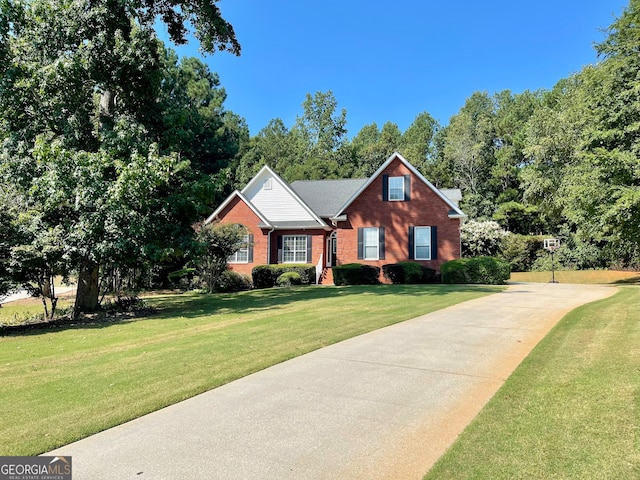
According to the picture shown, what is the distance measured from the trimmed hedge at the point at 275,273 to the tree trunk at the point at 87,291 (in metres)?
10.6

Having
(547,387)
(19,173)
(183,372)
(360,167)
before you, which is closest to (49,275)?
(19,173)

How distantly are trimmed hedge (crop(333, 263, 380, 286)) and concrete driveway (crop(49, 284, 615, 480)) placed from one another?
14.6 m

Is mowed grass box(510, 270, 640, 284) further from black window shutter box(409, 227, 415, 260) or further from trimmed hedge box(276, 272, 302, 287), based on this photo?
trimmed hedge box(276, 272, 302, 287)

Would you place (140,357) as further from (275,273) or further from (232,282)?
(275,273)

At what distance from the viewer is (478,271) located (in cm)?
2053

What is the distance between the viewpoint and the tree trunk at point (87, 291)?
43.7 feet

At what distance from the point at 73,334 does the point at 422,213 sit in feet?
59.2

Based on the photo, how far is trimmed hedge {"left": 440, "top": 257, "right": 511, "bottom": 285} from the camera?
66.6 feet

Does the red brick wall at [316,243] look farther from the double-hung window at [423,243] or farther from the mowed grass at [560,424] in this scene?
the mowed grass at [560,424]

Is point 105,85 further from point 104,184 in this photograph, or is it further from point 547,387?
point 547,387

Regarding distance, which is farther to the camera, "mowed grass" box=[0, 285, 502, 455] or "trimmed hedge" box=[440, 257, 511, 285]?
"trimmed hedge" box=[440, 257, 511, 285]

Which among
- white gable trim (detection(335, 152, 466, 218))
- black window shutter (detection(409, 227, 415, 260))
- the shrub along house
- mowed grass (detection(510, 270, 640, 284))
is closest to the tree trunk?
the shrub along house

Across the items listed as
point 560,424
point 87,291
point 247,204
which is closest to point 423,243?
point 247,204

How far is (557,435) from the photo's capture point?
3.63 m
